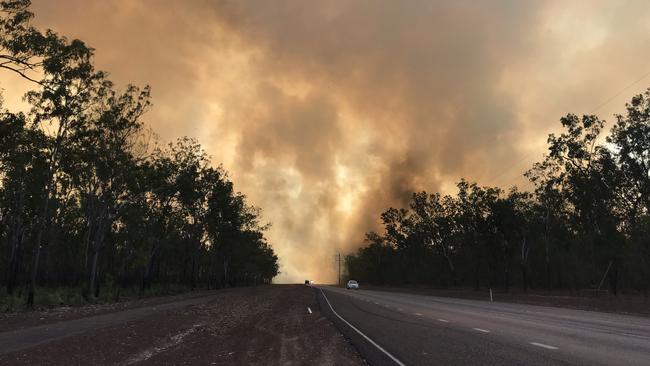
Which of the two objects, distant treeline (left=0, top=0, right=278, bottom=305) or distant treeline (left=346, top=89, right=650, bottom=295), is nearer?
distant treeline (left=0, top=0, right=278, bottom=305)

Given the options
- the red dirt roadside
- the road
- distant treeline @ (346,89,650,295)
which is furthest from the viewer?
distant treeline @ (346,89,650,295)

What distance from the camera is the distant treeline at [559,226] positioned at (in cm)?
4681

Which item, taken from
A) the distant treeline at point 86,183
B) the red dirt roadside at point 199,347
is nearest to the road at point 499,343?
the red dirt roadside at point 199,347

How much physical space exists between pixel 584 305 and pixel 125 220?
43718 mm

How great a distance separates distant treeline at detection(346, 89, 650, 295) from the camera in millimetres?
46812

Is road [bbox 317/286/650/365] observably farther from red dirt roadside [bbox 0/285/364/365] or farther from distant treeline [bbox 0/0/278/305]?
distant treeline [bbox 0/0/278/305]

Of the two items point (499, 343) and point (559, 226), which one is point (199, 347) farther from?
point (559, 226)

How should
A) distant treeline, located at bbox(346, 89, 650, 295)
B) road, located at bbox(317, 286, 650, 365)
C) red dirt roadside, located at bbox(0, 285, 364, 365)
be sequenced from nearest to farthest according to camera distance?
road, located at bbox(317, 286, 650, 365) → red dirt roadside, located at bbox(0, 285, 364, 365) → distant treeline, located at bbox(346, 89, 650, 295)

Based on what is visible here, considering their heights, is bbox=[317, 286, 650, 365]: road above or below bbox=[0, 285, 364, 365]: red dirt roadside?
above

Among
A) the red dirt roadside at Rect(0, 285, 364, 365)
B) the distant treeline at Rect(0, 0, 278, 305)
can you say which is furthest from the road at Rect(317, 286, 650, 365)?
the distant treeline at Rect(0, 0, 278, 305)

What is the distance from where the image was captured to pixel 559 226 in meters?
64.2

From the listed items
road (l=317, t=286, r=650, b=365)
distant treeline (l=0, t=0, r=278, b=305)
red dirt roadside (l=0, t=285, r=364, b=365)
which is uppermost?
distant treeline (l=0, t=0, r=278, b=305)

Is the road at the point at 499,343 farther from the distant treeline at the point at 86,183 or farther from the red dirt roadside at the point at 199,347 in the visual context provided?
the distant treeline at the point at 86,183

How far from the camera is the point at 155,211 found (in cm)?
5275
